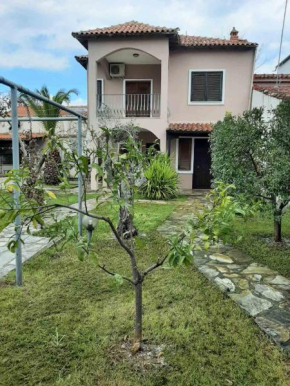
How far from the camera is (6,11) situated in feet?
35.4

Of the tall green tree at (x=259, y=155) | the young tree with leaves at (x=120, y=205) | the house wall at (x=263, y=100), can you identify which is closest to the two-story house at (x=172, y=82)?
the house wall at (x=263, y=100)

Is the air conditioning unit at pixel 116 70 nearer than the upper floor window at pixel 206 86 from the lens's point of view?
No

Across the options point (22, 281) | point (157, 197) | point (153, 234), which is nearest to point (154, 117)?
point (157, 197)

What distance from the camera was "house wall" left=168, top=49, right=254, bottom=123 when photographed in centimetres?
1373

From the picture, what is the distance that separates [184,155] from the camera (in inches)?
588

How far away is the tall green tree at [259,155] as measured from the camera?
194 inches

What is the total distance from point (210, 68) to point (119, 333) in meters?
13.7

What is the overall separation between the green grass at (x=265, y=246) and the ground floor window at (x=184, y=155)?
291 inches

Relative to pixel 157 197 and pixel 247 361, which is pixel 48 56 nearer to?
pixel 157 197

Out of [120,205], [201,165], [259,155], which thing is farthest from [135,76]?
[120,205]

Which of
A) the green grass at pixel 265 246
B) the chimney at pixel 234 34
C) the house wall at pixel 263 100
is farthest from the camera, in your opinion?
the chimney at pixel 234 34

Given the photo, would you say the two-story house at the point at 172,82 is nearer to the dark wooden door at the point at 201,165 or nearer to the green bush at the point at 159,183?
the dark wooden door at the point at 201,165

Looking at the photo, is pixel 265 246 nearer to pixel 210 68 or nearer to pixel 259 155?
pixel 259 155

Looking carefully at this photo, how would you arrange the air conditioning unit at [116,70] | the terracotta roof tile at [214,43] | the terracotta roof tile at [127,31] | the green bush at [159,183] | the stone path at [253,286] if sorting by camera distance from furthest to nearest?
1. the air conditioning unit at [116,70]
2. the terracotta roof tile at [214,43]
3. the terracotta roof tile at [127,31]
4. the green bush at [159,183]
5. the stone path at [253,286]
